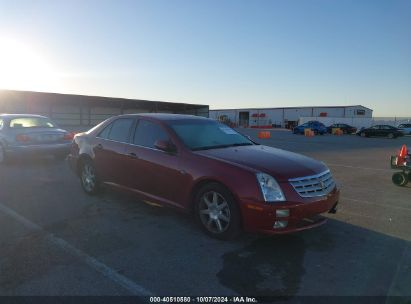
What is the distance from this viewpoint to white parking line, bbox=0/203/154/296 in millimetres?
3346

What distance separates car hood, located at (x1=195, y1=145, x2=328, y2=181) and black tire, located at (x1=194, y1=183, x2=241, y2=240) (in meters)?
0.43

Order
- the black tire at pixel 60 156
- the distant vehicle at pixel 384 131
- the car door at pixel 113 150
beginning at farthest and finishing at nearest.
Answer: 1. the distant vehicle at pixel 384 131
2. the black tire at pixel 60 156
3. the car door at pixel 113 150

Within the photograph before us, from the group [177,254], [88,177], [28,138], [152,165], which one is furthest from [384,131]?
[177,254]

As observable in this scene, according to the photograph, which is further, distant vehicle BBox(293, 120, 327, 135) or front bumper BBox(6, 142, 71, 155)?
distant vehicle BBox(293, 120, 327, 135)

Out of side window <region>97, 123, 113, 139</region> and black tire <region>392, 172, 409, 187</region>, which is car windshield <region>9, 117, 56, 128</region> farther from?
black tire <region>392, 172, 409, 187</region>

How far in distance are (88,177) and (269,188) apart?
12.7 ft

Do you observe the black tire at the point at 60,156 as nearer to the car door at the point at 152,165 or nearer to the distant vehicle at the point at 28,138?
the distant vehicle at the point at 28,138

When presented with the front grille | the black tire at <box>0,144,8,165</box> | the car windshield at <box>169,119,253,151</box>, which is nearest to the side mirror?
the car windshield at <box>169,119,253,151</box>

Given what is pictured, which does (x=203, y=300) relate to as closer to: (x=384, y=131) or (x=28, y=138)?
(x=28, y=138)

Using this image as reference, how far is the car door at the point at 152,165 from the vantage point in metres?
5.03

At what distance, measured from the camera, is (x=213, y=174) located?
14.8 feet

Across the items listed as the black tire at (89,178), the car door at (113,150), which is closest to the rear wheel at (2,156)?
the black tire at (89,178)

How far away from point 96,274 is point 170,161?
75.1 inches

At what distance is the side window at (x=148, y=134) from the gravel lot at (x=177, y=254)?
1.09m
